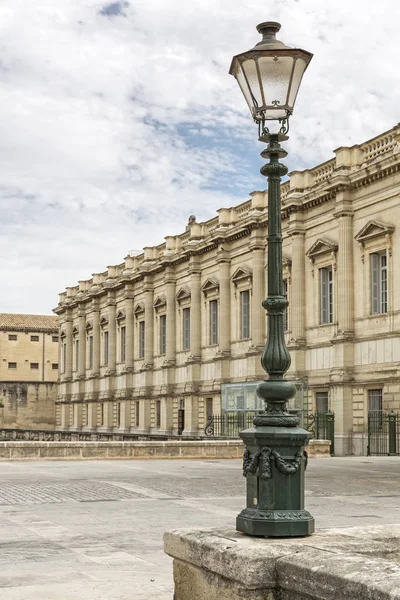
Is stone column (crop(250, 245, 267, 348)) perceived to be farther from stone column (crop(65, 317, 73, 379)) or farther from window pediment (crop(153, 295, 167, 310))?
stone column (crop(65, 317, 73, 379))

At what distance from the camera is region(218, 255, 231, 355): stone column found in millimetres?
46438

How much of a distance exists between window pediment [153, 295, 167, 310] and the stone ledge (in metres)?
48.3

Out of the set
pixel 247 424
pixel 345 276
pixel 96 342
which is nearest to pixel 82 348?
pixel 96 342

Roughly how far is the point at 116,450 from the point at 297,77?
22.4m

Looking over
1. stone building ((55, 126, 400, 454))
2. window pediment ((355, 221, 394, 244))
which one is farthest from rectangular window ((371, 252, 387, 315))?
window pediment ((355, 221, 394, 244))

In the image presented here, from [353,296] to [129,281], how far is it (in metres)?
25.1

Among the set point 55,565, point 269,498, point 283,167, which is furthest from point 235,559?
point 55,565

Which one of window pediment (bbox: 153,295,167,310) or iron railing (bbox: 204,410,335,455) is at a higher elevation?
window pediment (bbox: 153,295,167,310)

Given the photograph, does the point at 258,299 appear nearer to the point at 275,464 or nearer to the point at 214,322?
the point at 214,322

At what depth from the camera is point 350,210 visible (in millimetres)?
36406

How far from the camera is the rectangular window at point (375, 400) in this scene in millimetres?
34094

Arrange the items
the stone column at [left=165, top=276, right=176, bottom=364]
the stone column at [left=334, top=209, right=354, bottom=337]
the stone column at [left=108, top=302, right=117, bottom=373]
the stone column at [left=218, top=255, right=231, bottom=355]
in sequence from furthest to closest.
→ the stone column at [left=108, top=302, right=117, bottom=373], the stone column at [left=165, top=276, right=176, bottom=364], the stone column at [left=218, top=255, right=231, bottom=355], the stone column at [left=334, top=209, right=354, bottom=337]

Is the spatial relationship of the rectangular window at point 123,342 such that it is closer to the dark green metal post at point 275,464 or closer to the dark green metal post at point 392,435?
the dark green metal post at point 392,435

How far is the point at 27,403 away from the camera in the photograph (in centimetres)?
8000
